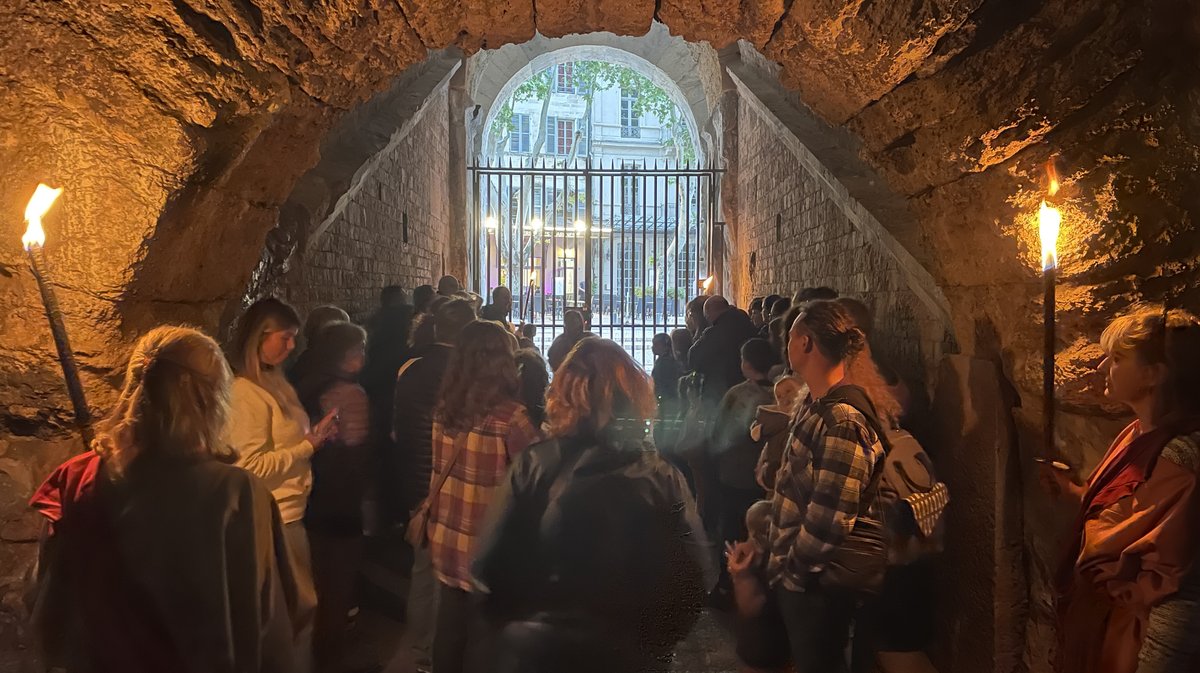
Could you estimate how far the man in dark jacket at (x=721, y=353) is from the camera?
395cm

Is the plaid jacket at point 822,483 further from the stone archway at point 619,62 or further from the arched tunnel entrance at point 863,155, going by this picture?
the stone archway at point 619,62

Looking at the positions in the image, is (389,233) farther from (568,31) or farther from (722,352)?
(568,31)

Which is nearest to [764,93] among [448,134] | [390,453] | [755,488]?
[448,134]

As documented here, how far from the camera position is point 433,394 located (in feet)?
9.59

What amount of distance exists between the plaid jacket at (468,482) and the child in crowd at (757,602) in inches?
29.7

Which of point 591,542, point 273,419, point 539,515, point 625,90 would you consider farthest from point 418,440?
point 625,90

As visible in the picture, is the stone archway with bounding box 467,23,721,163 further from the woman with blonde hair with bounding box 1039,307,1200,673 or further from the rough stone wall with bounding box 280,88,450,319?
the woman with blonde hair with bounding box 1039,307,1200,673

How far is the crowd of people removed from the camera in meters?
1.57

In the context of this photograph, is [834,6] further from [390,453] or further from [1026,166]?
[390,453]

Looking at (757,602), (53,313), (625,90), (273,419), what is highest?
(625,90)

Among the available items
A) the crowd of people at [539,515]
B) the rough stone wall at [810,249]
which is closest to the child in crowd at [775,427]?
the crowd of people at [539,515]

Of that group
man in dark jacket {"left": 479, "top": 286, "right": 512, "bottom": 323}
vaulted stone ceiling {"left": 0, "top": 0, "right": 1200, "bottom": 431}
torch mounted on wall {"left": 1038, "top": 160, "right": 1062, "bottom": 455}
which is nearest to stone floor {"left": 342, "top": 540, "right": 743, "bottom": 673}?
vaulted stone ceiling {"left": 0, "top": 0, "right": 1200, "bottom": 431}

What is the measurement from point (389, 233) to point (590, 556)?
5.28m

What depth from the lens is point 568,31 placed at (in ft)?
8.89
